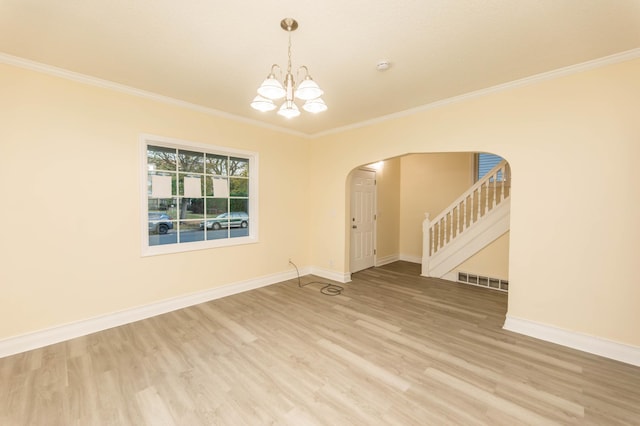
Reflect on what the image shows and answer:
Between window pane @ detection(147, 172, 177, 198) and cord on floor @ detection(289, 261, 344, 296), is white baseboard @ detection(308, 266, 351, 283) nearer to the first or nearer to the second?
cord on floor @ detection(289, 261, 344, 296)

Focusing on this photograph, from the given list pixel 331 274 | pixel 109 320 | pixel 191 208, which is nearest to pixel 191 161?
pixel 191 208

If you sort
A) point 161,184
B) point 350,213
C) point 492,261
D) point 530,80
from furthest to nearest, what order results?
point 350,213
point 492,261
point 161,184
point 530,80

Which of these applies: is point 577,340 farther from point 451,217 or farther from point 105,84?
point 105,84

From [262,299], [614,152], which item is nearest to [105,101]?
[262,299]

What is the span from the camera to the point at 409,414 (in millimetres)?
1803

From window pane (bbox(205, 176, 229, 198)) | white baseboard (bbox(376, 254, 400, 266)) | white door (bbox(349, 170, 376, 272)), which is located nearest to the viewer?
window pane (bbox(205, 176, 229, 198))

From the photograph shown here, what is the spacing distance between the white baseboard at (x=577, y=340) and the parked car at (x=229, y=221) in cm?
390

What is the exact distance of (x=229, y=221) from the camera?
4285mm

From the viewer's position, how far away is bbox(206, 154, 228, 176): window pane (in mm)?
4004

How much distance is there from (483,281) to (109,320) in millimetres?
5618

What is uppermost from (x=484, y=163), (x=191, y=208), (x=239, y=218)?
(x=484, y=163)

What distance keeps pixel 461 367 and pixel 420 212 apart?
451cm

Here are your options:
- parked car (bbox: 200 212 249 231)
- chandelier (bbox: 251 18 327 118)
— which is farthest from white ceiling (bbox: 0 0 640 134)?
parked car (bbox: 200 212 249 231)

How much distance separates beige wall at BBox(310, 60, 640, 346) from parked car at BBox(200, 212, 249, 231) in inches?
132
